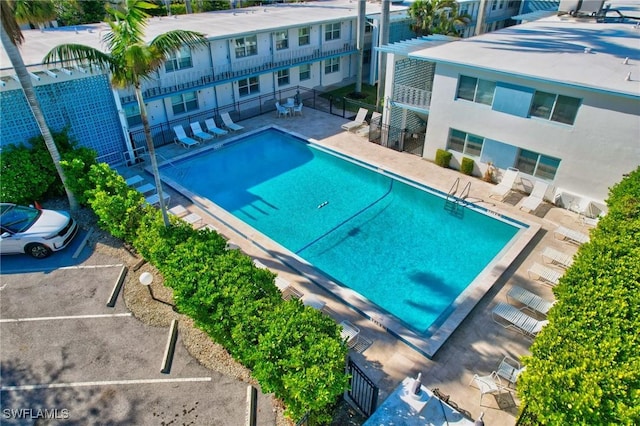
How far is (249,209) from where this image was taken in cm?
1858

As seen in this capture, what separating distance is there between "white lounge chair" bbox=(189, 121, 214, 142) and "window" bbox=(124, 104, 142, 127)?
3.03m

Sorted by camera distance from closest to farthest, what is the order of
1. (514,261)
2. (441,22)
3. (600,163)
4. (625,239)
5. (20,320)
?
(625,239), (20,320), (514,261), (600,163), (441,22)

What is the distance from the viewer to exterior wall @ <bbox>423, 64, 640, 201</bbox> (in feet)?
50.1

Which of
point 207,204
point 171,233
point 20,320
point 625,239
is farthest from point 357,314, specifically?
point 20,320

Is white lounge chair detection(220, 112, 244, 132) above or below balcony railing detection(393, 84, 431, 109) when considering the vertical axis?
below

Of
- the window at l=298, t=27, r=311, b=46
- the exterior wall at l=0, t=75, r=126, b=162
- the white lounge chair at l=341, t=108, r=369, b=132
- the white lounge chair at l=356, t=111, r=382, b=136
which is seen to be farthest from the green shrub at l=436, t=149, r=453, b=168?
the exterior wall at l=0, t=75, r=126, b=162

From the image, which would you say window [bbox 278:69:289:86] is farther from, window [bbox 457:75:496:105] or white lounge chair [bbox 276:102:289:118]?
window [bbox 457:75:496:105]

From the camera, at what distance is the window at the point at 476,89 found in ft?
59.4

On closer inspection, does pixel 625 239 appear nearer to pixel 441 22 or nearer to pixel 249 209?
pixel 249 209

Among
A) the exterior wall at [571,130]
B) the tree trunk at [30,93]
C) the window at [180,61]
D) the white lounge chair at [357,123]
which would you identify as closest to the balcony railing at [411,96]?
the exterior wall at [571,130]

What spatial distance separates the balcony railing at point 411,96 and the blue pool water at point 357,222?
14.5 feet

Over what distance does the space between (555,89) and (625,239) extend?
306 inches

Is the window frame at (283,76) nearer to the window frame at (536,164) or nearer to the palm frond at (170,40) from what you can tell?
the window frame at (536,164)

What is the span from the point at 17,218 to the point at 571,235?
69.1 ft
